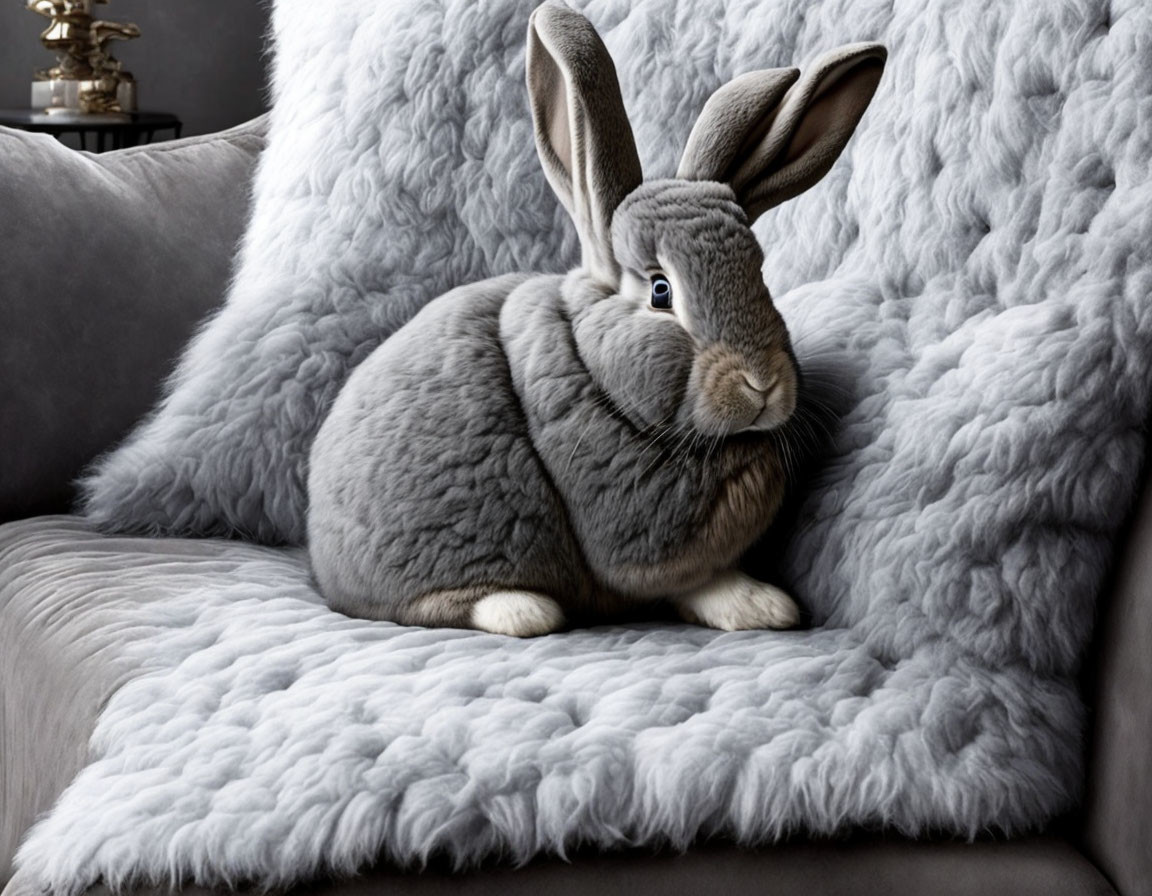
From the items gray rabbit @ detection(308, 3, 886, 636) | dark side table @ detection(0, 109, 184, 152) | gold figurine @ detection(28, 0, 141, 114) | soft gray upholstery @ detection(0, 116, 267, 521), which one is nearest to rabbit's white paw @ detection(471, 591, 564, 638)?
gray rabbit @ detection(308, 3, 886, 636)

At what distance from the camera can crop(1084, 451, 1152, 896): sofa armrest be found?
597mm

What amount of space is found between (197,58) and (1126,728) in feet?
8.68

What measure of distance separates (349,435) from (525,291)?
0.14m

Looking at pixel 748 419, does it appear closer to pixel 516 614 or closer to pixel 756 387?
pixel 756 387

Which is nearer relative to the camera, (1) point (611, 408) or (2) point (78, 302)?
(1) point (611, 408)

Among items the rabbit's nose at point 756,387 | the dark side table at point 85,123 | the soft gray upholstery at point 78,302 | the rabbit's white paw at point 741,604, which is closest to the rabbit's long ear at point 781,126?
the rabbit's nose at point 756,387

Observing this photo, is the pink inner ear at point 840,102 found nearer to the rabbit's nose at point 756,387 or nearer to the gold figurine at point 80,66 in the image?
the rabbit's nose at point 756,387

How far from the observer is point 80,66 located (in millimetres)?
2248

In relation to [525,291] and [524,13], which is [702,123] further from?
[524,13]

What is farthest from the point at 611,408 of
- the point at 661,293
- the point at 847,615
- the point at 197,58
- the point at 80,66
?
the point at 197,58

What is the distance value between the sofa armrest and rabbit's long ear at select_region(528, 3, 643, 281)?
0.32m

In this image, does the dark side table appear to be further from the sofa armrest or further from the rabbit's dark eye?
the sofa armrest

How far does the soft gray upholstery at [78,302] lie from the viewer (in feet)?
3.53

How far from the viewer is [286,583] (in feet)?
2.93
